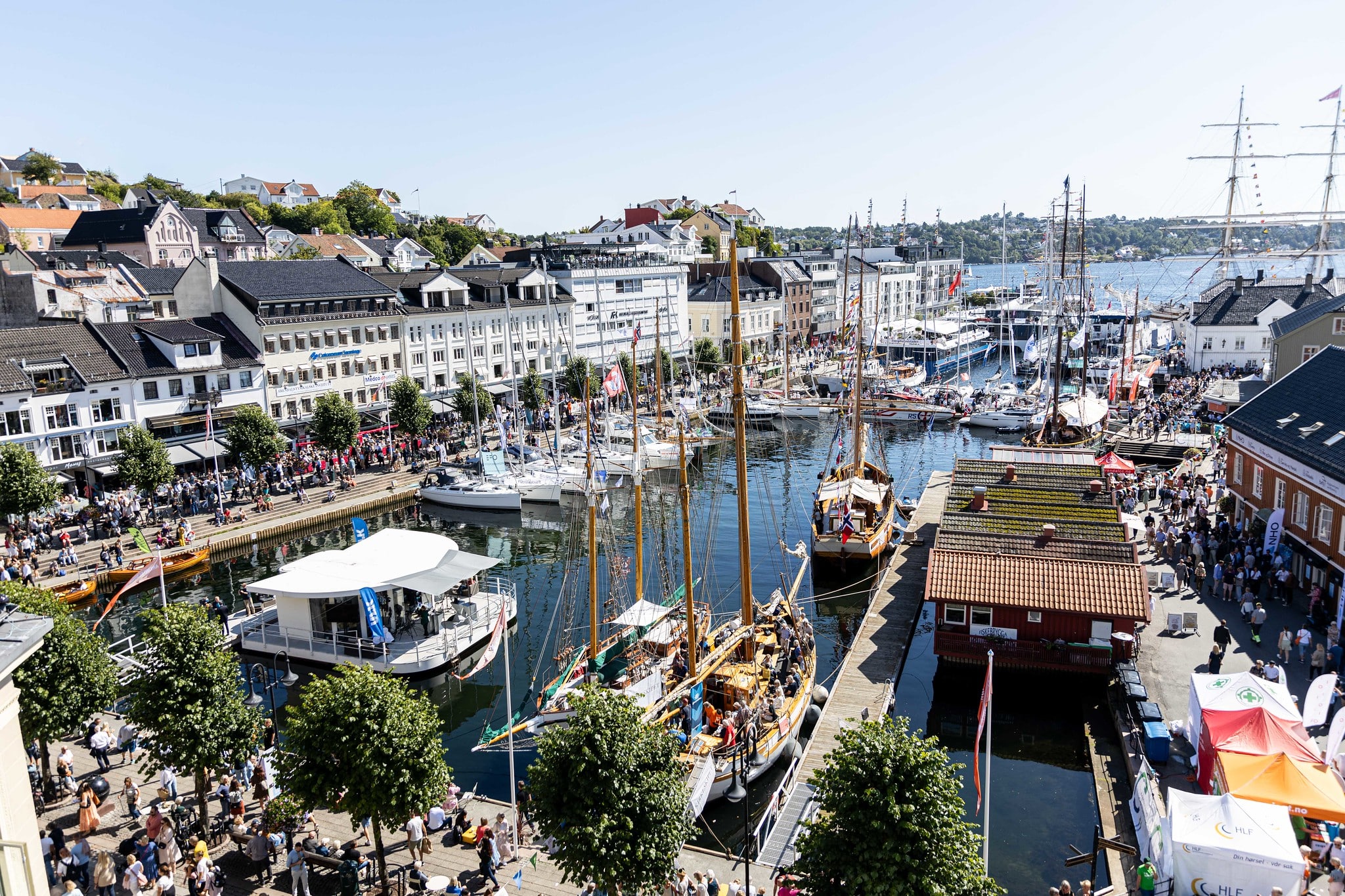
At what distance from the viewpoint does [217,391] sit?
213 feet

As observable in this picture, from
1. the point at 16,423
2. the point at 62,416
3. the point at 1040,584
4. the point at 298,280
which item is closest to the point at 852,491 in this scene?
the point at 1040,584

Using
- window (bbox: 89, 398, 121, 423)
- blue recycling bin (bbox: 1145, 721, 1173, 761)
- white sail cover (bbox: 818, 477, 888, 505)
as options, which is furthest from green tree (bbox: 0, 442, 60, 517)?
blue recycling bin (bbox: 1145, 721, 1173, 761)

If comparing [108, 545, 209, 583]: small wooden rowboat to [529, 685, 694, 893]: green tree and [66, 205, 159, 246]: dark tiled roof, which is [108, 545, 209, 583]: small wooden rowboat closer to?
[529, 685, 694, 893]: green tree

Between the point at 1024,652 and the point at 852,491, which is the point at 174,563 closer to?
the point at 852,491

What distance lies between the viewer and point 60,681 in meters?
25.3

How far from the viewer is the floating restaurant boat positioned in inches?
1471

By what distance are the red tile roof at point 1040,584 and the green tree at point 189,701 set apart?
22.7m

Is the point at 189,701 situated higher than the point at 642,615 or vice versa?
the point at 189,701

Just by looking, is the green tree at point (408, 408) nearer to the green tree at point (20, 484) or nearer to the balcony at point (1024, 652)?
the green tree at point (20, 484)

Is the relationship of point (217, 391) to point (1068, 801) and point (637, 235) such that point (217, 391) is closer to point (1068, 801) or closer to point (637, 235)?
point (1068, 801)

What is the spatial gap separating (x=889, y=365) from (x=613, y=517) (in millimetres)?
57413

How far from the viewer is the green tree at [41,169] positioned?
14850 cm

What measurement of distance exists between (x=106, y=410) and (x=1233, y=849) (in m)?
61.2

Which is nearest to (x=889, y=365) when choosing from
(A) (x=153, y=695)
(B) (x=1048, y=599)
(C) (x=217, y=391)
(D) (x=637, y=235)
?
(D) (x=637, y=235)
